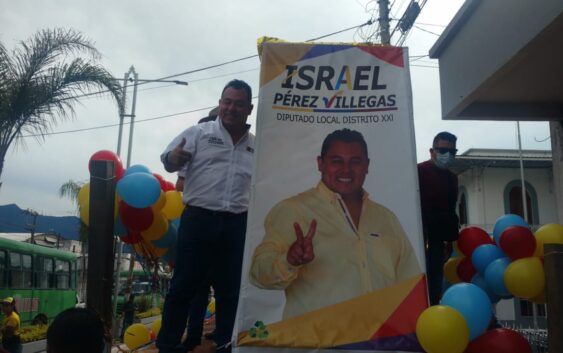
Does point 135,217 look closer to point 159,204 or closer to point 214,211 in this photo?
point 159,204

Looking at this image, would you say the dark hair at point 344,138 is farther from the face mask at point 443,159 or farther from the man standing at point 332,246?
the face mask at point 443,159

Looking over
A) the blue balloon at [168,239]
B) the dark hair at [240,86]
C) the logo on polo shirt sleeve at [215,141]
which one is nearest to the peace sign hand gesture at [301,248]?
Answer: the logo on polo shirt sleeve at [215,141]

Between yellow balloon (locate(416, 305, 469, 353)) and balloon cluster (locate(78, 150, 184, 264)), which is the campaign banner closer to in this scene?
yellow balloon (locate(416, 305, 469, 353))

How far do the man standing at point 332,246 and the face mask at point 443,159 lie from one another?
126cm

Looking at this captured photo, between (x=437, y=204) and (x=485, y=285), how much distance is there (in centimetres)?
82

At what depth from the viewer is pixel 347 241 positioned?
2926 millimetres

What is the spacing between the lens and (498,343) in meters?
2.86

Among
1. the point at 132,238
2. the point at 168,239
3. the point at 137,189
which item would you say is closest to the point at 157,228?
the point at 132,238

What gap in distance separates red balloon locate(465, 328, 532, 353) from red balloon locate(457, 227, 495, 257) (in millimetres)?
1367

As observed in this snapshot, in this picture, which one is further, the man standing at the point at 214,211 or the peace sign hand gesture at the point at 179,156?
the peace sign hand gesture at the point at 179,156

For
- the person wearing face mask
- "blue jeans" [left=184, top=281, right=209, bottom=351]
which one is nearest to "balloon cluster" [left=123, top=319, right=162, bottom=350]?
"blue jeans" [left=184, top=281, right=209, bottom=351]

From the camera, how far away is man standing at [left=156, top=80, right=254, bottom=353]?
3.19m

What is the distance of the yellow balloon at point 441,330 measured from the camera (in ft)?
8.57

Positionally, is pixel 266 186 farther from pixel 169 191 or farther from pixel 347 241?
pixel 169 191
